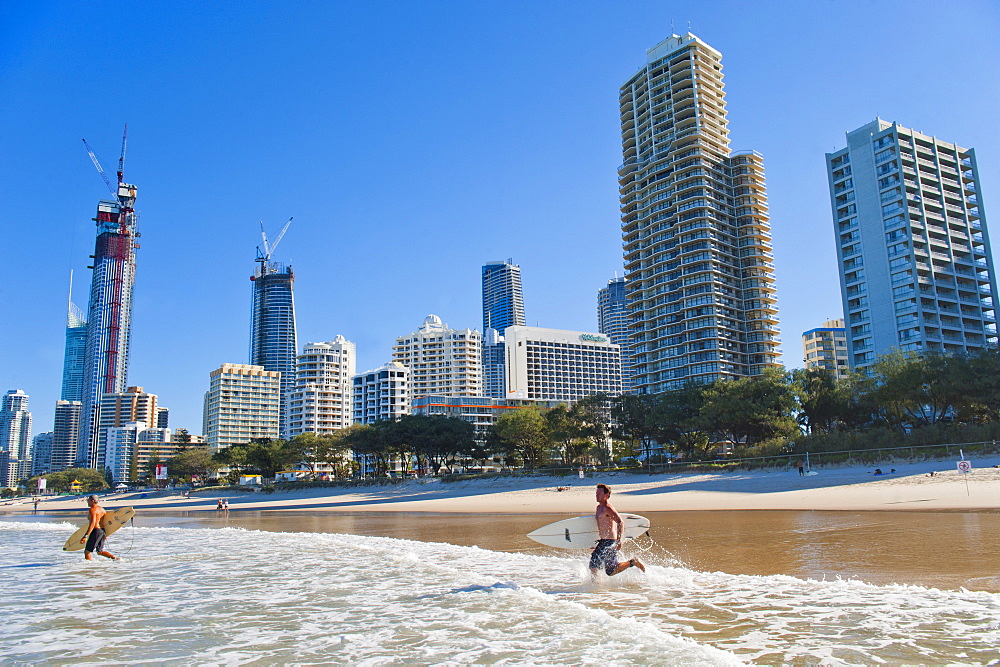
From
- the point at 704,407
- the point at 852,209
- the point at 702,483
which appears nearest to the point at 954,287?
the point at 852,209

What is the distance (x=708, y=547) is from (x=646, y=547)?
1.60m

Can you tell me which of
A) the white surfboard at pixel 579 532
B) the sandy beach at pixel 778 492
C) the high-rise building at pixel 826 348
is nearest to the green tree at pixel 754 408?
the sandy beach at pixel 778 492

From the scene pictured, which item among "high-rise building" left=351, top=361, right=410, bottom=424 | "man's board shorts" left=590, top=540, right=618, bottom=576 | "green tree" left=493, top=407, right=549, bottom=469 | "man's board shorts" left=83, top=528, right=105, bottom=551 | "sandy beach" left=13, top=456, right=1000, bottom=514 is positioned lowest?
"sandy beach" left=13, top=456, right=1000, bottom=514

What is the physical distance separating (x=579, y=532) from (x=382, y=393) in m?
169

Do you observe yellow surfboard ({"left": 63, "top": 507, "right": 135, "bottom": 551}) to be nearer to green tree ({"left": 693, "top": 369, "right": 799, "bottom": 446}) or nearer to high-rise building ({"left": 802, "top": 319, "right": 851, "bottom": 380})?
green tree ({"left": 693, "top": 369, "right": 799, "bottom": 446})

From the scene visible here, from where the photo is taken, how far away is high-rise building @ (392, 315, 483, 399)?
190250mm

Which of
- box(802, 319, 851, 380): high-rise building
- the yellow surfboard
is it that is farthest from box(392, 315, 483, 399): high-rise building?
the yellow surfboard

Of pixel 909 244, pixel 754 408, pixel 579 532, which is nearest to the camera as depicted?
pixel 579 532

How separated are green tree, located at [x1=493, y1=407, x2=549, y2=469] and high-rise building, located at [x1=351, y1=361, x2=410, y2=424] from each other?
92756 mm

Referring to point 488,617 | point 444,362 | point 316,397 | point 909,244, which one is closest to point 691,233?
point 909,244

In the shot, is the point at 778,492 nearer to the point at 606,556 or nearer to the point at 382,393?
the point at 606,556

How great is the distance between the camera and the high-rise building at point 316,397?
182 m

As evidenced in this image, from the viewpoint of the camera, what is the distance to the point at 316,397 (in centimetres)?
18325

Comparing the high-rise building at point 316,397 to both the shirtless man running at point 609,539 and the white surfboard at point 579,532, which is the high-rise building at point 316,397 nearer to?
the white surfboard at point 579,532
